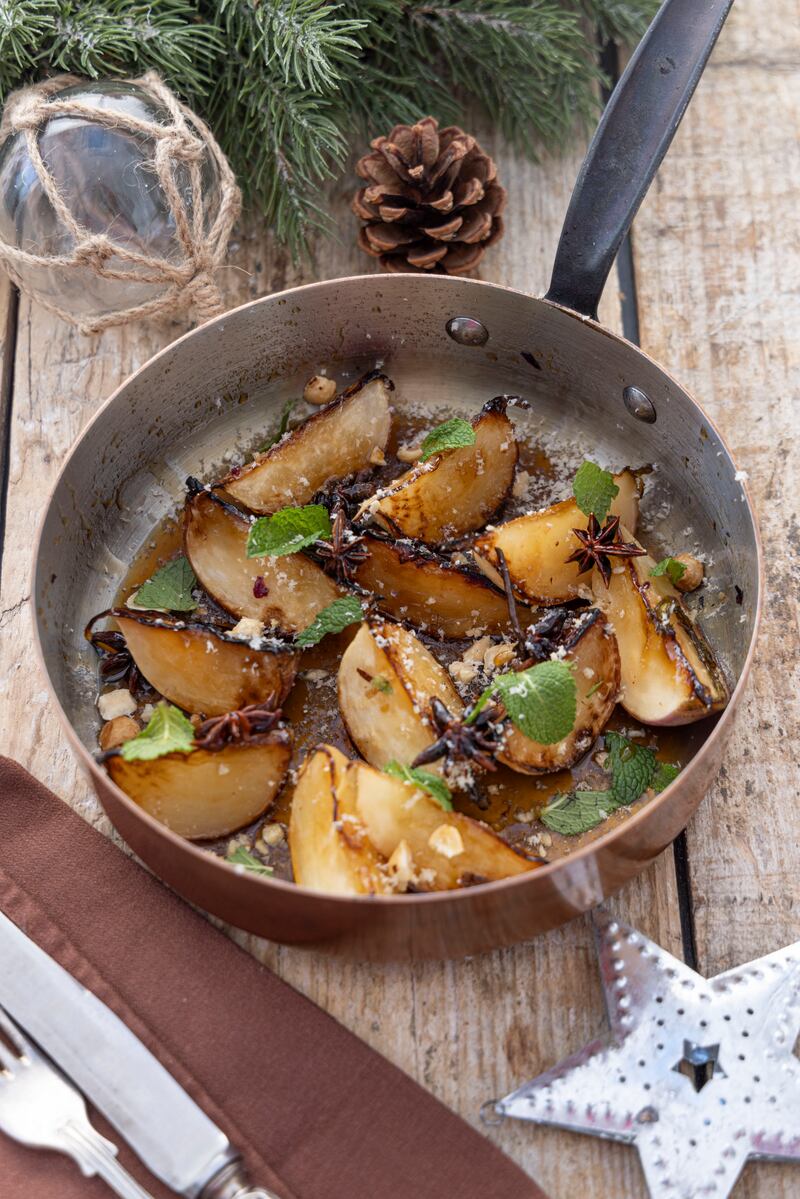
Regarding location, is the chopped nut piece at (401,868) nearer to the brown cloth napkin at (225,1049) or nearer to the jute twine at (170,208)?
the brown cloth napkin at (225,1049)

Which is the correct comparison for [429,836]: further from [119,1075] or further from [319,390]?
[319,390]

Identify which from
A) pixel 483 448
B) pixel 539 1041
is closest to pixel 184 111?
pixel 483 448

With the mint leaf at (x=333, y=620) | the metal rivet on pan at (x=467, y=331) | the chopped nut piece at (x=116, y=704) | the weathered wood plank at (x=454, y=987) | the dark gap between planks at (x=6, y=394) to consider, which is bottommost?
the weathered wood plank at (x=454, y=987)

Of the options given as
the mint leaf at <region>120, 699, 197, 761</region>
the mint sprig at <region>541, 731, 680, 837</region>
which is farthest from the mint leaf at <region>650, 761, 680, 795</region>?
the mint leaf at <region>120, 699, 197, 761</region>

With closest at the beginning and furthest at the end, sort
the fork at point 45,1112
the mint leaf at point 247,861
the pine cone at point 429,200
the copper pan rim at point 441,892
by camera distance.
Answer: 1. the copper pan rim at point 441,892
2. the fork at point 45,1112
3. the mint leaf at point 247,861
4. the pine cone at point 429,200

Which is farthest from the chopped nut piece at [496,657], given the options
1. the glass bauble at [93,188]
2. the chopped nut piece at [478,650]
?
the glass bauble at [93,188]

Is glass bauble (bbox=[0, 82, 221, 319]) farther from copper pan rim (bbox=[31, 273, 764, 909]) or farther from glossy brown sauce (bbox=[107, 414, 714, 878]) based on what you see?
glossy brown sauce (bbox=[107, 414, 714, 878])
